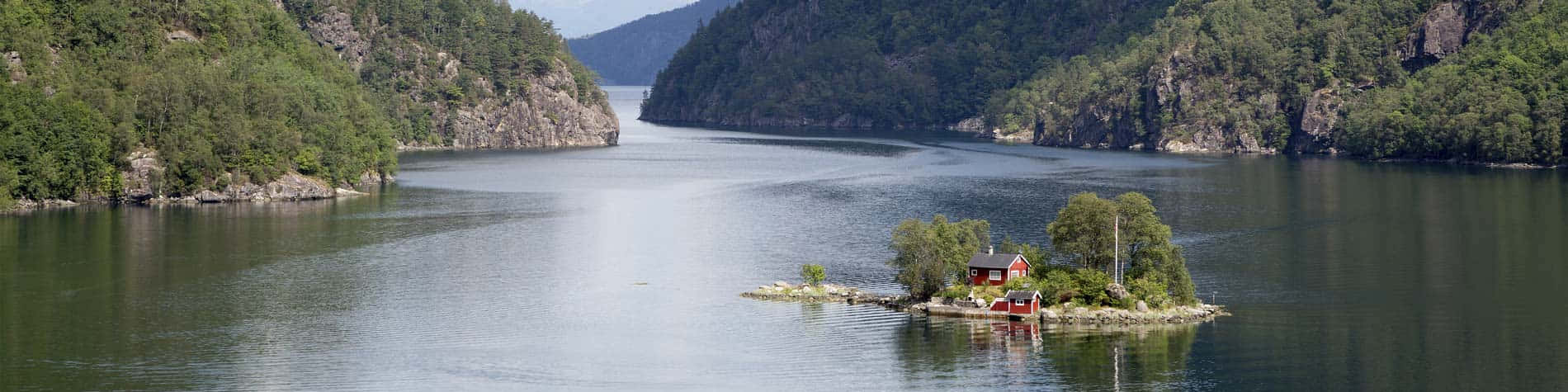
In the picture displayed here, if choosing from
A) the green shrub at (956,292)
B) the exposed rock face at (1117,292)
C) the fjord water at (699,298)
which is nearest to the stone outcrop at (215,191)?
the fjord water at (699,298)

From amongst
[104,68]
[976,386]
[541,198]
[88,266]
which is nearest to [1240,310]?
[976,386]

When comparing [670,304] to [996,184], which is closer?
[670,304]

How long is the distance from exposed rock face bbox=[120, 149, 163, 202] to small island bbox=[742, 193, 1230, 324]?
67250mm

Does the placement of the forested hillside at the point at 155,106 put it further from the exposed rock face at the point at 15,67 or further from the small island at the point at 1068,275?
the small island at the point at 1068,275

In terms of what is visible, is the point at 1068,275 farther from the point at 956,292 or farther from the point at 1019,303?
the point at 956,292

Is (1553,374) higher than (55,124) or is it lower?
lower

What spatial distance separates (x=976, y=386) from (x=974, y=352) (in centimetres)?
561

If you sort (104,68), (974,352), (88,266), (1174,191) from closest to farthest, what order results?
(974,352) < (88,266) < (104,68) < (1174,191)

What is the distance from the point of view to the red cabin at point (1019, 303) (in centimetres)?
7438

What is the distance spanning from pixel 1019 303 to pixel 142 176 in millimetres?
79309

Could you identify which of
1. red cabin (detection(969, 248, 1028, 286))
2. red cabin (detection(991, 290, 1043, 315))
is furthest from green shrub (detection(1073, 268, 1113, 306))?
red cabin (detection(969, 248, 1028, 286))

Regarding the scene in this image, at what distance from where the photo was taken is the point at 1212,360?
216ft

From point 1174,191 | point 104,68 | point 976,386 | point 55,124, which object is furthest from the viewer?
point 1174,191

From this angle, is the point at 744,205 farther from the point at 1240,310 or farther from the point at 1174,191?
the point at 1240,310
